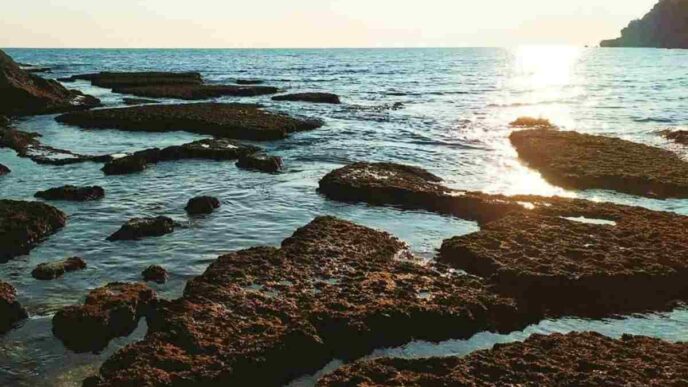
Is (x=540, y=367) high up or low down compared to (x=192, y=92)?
down

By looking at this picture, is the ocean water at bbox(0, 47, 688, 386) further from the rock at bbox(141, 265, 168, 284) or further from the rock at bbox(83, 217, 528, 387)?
the rock at bbox(83, 217, 528, 387)

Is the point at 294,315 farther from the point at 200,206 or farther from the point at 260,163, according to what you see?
the point at 260,163

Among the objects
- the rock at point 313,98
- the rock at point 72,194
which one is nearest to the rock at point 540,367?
the rock at point 72,194

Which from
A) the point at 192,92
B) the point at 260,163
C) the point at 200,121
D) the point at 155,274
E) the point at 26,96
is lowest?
the point at 155,274

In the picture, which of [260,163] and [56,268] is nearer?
[56,268]

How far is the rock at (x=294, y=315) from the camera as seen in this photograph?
31.3 feet

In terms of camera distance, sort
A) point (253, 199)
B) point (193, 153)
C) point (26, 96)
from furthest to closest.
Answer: point (26, 96) → point (193, 153) → point (253, 199)

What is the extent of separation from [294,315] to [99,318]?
343 centimetres

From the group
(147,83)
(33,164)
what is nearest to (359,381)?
(33,164)

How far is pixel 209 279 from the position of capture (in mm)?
12656

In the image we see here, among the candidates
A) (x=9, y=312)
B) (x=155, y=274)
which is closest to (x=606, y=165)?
(x=155, y=274)

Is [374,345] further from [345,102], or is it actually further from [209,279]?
[345,102]

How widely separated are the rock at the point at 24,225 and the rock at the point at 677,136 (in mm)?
31523

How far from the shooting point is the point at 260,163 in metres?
26.5
